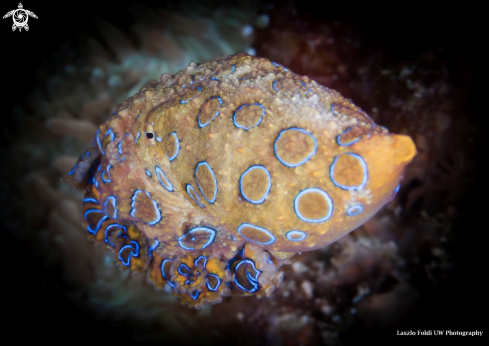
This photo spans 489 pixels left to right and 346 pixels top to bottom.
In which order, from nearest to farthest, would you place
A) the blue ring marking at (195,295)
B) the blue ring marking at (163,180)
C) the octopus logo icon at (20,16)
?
the blue ring marking at (163,180) < the blue ring marking at (195,295) < the octopus logo icon at (20,16)

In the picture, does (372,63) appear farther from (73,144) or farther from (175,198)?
(73,144)

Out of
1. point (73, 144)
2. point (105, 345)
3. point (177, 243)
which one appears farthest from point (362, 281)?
point (73, 144)

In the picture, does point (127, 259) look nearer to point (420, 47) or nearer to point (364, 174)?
point (364, 174)

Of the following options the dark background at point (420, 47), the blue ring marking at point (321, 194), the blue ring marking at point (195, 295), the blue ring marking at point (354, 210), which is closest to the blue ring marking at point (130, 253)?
the blue ring marking at point (195, 295)

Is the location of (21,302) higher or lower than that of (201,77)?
lower

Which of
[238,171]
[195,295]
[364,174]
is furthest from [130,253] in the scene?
[364,174]

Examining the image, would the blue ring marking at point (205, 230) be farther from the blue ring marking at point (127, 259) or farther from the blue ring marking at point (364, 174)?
the blue ring marking at point (364, 174)

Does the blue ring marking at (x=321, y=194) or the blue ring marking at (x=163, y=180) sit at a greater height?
the blue ring marking at (x=163, y=180)
